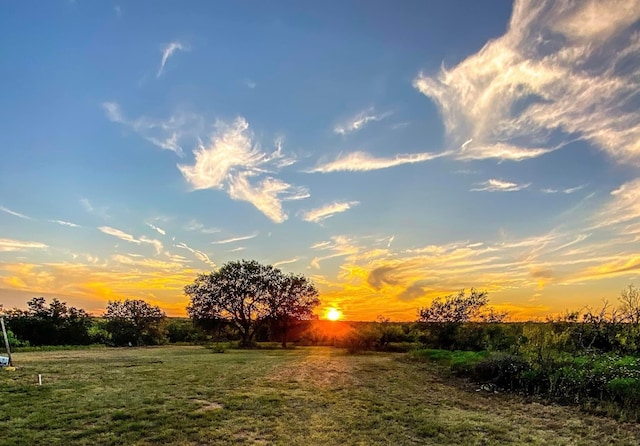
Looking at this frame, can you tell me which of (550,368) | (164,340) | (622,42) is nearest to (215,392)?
(550,368)

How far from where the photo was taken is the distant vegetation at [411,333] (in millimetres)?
10359

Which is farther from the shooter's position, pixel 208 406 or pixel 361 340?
pixel 361 340

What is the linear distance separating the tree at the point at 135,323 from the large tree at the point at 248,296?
3338mm

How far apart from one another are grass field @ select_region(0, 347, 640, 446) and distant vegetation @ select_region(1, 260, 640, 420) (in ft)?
4.37

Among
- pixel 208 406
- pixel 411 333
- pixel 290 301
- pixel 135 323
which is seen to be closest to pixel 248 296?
pixel 290 301

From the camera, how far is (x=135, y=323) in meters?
35.6

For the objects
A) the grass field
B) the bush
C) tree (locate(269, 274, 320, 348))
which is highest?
tree (locate(269, 274, 320, 348))

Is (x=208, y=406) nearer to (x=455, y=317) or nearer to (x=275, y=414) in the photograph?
(x=275, y=414)

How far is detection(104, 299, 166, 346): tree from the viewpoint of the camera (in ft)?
114

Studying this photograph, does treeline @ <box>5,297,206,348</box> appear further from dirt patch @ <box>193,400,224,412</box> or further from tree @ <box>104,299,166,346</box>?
dirt patch @ <box>193,400,224,412</box>

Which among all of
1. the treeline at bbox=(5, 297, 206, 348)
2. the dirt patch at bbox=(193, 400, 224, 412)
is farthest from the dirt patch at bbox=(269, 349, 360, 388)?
the treeline at bbox=(5, 297, 206, 348)

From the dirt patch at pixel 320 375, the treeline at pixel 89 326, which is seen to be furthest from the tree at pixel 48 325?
the dirt patch at pixel 320 375

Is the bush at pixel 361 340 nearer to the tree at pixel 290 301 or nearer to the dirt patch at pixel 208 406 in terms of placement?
the tree at pixel 290 301

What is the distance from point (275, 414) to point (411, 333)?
20.7 metres
